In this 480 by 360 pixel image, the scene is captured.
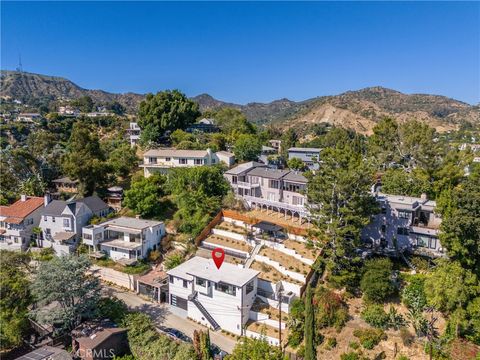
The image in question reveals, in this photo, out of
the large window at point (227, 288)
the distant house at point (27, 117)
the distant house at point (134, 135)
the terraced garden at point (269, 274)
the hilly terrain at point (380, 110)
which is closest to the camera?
the large window at point (227, 288)

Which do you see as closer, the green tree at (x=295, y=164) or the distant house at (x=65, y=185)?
the distant house at (x=65, y=185)

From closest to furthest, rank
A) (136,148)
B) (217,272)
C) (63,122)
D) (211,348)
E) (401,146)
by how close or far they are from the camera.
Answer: (211,348) < (217,272) < (401,146) < (136,148) < (63,122)

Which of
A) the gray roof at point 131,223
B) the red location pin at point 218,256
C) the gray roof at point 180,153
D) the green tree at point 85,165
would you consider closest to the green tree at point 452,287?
the red location pin at point 218,256

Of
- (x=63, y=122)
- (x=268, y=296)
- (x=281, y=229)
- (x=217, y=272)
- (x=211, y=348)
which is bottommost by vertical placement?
(x=211, y=348)

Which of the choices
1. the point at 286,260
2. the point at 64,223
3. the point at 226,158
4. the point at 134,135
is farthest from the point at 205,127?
the point at 286,260

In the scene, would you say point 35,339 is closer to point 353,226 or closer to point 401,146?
point 353,226

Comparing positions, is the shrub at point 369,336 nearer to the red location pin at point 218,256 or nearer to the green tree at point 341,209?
the green tree at point 341,209

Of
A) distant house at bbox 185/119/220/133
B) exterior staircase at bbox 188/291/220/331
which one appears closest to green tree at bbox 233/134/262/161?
distant house at bbox 185/119/220/133

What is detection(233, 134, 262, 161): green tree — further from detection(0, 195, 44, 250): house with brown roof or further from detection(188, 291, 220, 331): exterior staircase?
detection(0, 195, 44, 250): house with brown roof

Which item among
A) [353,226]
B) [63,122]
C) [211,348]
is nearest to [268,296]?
[211,348]
